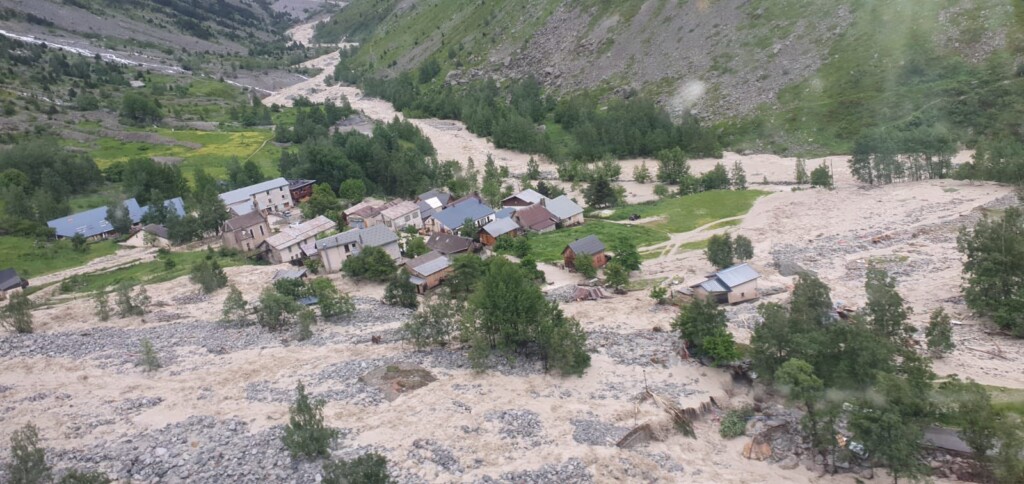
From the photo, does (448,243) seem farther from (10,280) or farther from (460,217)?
(10,280)

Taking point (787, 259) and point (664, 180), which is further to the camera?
point (664, 180)

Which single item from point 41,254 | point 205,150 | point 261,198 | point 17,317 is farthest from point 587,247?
point 205,150

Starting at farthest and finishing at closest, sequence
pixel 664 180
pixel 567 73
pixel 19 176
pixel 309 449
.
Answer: pixel 567 73 → pixel 664 180 → pixel 19 176 → pixel 309 449

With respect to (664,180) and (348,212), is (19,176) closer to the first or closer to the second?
(348,212)

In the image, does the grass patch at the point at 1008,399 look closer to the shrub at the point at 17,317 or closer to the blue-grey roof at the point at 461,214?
the blue-grey roof at the point at 461,214

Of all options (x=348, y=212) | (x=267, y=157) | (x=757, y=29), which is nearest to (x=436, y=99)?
(x=267, y=157)

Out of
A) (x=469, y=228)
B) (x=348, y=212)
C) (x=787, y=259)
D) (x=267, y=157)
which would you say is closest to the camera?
(x=787, y=259)

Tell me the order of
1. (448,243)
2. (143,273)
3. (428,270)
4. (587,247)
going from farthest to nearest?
1. (448,243)
2. (143,273)
3. (587,247)
4. (428,270)

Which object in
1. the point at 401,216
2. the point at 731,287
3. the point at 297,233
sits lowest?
the point at 731,287

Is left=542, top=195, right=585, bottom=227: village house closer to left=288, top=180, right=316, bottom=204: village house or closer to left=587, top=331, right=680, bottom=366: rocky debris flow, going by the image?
left=587, top=331, right=680, bottom=366: rocky debris flow
